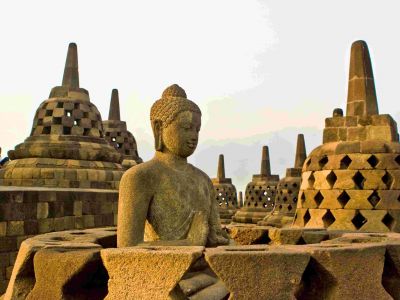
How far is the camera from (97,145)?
1270 centimetres

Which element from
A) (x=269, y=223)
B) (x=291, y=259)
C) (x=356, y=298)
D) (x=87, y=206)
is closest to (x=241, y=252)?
(x=291, y=259)

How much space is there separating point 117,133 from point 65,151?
24.6 ft

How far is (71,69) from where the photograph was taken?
45.5 feet

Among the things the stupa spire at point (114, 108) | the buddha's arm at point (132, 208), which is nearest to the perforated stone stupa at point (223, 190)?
the stupa spire at point (114, 108)

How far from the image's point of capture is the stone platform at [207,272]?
9.61ft

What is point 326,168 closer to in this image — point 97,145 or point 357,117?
point 357,117

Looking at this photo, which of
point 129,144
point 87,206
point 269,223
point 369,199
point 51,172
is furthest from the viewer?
point 129,144

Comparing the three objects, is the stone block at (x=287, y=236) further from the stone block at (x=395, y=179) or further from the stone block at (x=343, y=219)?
the stone block at (x=395, y=179)

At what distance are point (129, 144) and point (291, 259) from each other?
1734 centimetres

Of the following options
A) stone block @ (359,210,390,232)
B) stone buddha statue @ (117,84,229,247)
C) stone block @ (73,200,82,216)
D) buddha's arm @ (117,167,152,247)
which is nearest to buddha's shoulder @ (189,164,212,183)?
stone buddha statue @ (117,84,229,247)

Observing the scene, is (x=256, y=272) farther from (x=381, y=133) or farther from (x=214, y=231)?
(x=381, y=133)

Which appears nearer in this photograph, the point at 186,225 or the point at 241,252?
the point at 241,252

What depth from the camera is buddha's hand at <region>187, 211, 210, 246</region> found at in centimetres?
386

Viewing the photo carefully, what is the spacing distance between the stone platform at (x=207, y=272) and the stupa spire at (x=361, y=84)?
15.9ft
